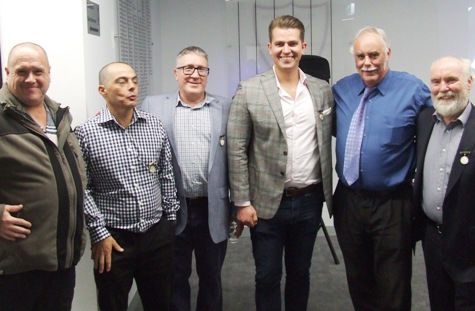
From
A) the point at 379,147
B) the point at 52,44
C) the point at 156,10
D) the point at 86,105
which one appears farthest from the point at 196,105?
the point at 156,10

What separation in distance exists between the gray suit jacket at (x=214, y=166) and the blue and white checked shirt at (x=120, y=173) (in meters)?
0.18

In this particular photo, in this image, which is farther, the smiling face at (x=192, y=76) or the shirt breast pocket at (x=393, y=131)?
the smiling face at (x=192, y=76)

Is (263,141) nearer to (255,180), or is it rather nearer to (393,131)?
(255,180)

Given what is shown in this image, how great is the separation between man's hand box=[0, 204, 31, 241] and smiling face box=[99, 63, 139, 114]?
23.7 inches

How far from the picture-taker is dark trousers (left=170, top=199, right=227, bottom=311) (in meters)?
2.39

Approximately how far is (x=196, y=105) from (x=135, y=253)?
76cm

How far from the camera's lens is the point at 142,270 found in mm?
2168

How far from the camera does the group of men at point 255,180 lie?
1.75 meters

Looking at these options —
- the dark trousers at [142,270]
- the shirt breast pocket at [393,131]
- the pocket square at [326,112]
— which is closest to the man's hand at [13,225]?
the dark trousers at [142,270]

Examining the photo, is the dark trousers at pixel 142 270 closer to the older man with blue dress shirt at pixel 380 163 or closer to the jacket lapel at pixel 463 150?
the older man with blue dress shirt at pixel 380 163

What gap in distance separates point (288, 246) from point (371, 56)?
101 centimetres

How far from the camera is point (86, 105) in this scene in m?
2.26

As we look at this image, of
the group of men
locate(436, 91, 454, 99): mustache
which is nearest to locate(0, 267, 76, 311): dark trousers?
the group of men

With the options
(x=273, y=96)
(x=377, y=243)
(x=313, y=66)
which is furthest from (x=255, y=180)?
(x=313, y=66)
